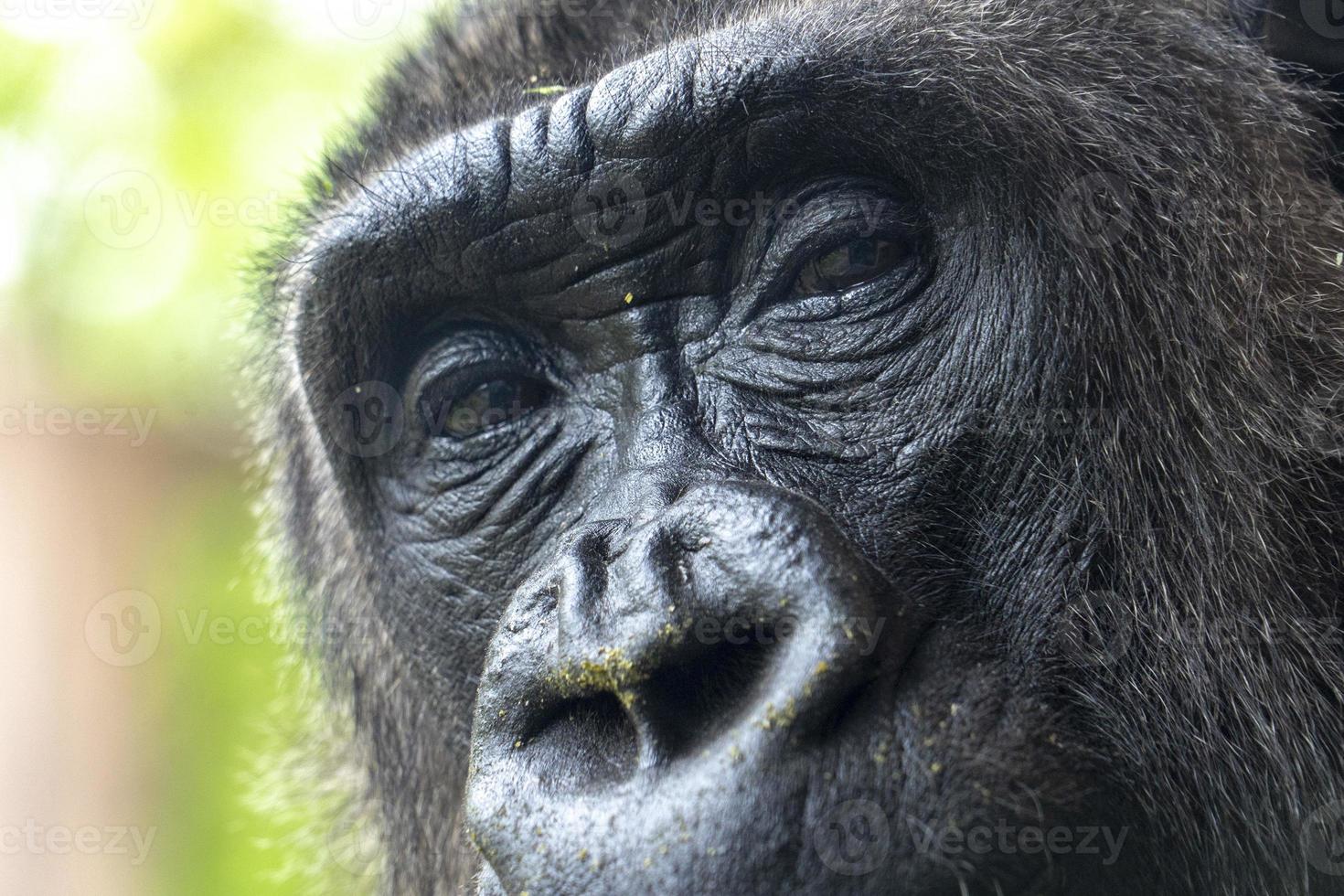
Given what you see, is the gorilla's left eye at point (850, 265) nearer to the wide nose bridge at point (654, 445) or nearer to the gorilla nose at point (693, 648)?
the wide nose bridge at point (654, 445)

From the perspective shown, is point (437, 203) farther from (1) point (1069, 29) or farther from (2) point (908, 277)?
(1) point (1069, 29)

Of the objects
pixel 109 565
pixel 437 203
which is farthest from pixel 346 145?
pixel 109 565

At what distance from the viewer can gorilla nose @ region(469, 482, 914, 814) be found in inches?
83.3

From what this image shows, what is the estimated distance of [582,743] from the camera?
227cm

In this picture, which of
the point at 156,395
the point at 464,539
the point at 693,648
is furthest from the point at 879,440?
the point at 156,395

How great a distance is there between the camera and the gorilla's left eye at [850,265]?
2730 millimetres

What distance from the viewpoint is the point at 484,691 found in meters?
2.49

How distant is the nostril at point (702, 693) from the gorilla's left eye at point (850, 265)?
90 centimetres

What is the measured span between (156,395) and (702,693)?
9.98 metres

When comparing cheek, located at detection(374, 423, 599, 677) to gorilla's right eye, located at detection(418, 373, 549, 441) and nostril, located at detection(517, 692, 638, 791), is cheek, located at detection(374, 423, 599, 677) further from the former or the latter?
nostril, located at detection(517, 692, 638, 791)

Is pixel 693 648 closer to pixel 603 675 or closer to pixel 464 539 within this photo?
pixel 603 675

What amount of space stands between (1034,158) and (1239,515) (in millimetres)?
822

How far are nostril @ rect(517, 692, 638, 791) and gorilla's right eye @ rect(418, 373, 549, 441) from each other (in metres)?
1.05

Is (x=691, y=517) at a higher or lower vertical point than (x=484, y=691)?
higher
